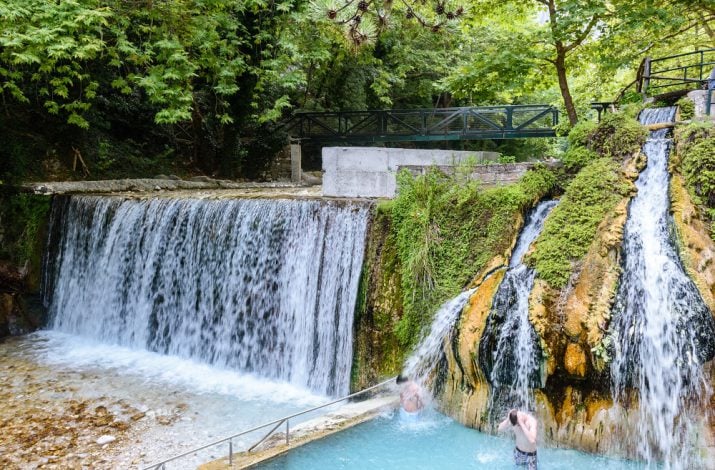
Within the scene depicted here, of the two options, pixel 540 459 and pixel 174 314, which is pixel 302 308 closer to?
pixel 174 314

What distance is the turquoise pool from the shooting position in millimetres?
5176

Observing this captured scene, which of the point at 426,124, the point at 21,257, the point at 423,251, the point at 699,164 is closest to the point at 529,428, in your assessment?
the point at 423,251

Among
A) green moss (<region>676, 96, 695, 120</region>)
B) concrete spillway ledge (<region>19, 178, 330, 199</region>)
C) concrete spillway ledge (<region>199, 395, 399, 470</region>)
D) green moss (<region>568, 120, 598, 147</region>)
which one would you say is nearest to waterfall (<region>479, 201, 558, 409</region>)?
concrete spillway ledge (<region>199, 395, 399, 470</region>)

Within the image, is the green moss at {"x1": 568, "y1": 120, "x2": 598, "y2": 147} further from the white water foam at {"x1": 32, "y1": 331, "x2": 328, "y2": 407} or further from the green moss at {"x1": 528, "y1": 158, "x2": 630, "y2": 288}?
the white water foam at {"x1": 32, "y1": 331, "x2": 328, "y2": 407}

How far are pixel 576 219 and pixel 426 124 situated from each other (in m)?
8.96

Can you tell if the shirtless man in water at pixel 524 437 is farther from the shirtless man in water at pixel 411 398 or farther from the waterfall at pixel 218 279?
the waterfall at pixel 218 279

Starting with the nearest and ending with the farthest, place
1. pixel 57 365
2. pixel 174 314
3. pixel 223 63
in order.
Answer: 1. pixel 57 365
2. pixel 174 314
3. pixel 223 63

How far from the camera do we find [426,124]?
1484cm

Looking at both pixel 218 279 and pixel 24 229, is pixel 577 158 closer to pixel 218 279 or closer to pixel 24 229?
pixel 218 279

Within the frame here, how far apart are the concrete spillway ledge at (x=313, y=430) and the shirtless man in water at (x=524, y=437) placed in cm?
172

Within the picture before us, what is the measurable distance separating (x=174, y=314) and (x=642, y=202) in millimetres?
7803

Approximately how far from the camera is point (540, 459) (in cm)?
524

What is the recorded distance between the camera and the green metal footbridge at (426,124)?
13.9 m

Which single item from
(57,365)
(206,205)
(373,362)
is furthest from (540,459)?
(57,365)
